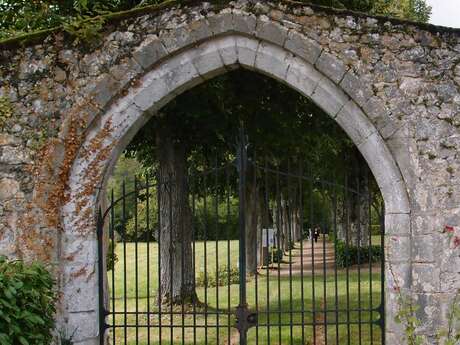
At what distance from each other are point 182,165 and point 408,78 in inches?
221

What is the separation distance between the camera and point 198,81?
643 cm

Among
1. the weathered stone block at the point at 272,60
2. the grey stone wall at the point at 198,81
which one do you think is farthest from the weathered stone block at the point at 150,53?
the weathered stone block at the point at 272,60

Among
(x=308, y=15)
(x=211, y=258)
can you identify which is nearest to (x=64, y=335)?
(x=308, y=15)

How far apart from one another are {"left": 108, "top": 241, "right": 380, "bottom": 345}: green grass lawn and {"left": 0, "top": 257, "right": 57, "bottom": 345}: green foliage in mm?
→ 648

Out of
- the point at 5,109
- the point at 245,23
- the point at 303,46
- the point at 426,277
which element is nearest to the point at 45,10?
the point at 5,109

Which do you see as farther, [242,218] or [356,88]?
[242,218]

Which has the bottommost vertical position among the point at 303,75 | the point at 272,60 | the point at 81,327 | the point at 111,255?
the point at 81,327

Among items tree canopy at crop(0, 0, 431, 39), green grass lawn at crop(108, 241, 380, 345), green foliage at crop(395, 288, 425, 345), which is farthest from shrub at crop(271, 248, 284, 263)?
tree canopy at crop(0, 0, 431, 39)

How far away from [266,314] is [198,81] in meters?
3.33

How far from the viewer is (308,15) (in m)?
6.13

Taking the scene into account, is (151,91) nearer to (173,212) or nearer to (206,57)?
(206,57)

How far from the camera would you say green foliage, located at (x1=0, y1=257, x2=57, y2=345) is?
191 inches

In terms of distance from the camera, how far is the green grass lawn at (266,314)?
239 inches

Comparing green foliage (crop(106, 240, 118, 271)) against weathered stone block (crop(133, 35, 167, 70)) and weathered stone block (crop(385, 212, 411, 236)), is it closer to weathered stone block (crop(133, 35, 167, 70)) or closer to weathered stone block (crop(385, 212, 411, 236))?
weathered stone block (crop(133, 35, 167, 70))
